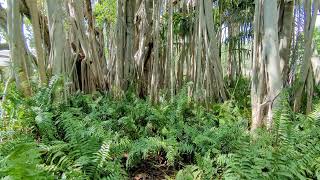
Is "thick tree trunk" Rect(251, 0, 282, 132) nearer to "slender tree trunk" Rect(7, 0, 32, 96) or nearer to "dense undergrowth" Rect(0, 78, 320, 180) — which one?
"dense undergrowth" Rect(0, 78, 320, 180)

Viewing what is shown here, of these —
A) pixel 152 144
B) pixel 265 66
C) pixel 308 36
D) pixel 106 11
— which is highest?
pixel 106 11

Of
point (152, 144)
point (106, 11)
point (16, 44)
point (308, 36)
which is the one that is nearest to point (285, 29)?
point (308, 36)

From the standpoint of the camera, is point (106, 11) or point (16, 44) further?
point (106, 11)

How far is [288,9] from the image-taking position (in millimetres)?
3928

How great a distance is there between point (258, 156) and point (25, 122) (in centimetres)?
212

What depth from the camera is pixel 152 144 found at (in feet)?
9.48

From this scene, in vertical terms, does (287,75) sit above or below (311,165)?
above

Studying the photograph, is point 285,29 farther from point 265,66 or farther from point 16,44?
point 16,44

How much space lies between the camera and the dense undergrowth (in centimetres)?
212

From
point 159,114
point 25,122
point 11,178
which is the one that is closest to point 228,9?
point 159,114

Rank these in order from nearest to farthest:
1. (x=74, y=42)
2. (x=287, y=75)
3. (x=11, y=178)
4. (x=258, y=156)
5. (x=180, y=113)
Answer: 1. (x=11, y=178)
2. (x=258, y=156)
3. (x=180, y=113)
4. (x=287, y=75)
5. (x=74, y=42)

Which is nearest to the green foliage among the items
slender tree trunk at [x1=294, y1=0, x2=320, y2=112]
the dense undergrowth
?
the dense undergrowth

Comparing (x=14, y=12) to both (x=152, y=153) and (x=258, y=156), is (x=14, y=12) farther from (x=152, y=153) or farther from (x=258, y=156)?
(x=258, y=156)

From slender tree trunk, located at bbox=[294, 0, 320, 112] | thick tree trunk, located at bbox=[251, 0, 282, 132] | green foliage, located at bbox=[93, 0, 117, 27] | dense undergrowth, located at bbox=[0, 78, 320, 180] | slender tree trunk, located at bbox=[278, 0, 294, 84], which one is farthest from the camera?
green foliage, located at bbox=[93, 0, 117, 27]
